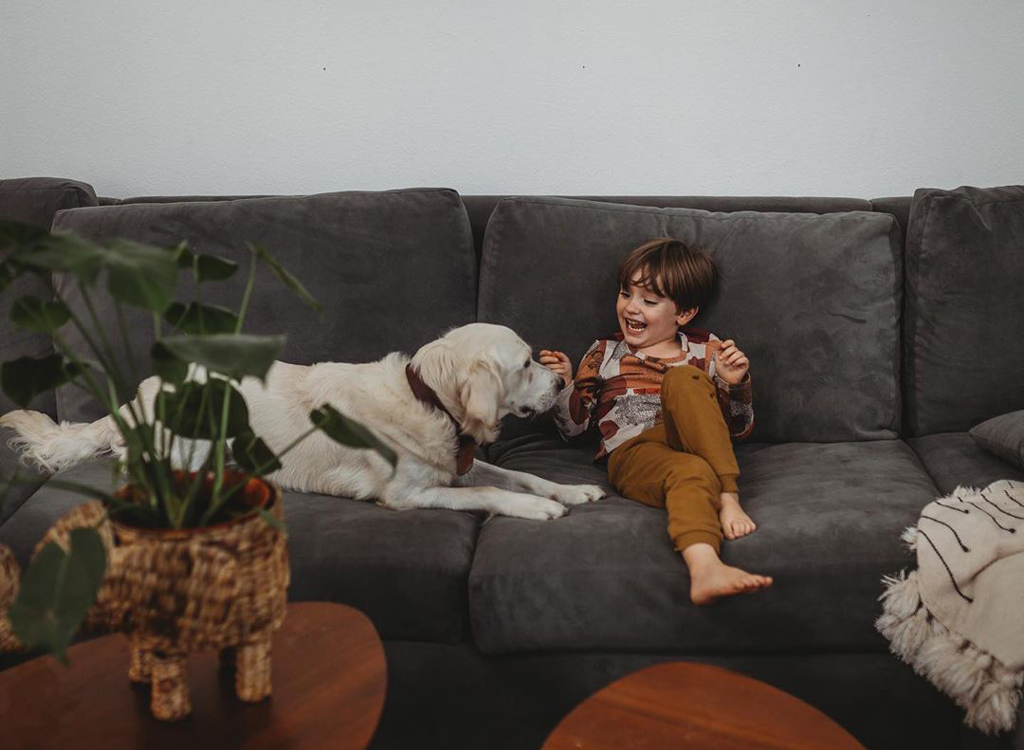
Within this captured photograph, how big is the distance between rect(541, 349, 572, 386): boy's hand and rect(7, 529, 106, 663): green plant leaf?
1.55 m

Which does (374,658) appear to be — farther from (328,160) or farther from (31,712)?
(328,160)

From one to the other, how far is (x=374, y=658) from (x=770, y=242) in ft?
5.44

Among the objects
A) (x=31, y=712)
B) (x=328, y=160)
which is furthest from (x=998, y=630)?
(x=328, y=160)

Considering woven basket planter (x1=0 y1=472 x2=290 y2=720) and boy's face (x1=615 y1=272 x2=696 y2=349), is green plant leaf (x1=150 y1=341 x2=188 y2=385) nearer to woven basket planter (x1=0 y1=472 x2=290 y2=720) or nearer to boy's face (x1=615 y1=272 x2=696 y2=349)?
woven basket planter (x1=0 y1=472 x2=290 y2=720)

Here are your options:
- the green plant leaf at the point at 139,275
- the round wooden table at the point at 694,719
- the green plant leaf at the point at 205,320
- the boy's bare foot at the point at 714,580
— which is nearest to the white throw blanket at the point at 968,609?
the boy's bare foot at the point at 714,580

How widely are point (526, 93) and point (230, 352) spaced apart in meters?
2.29

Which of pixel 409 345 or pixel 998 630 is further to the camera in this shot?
pixel 409 345

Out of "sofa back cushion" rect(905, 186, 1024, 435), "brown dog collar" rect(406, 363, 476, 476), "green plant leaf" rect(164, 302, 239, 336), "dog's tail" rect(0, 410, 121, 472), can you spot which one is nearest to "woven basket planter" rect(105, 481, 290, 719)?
"green plant leaf" rect(164, 302, 239, 336)

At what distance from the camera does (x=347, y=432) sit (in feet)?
3.38

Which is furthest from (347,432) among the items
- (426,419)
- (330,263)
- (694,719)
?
(330,263)

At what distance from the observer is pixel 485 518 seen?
2.05 meters

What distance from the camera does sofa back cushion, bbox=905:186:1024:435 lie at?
92.0 inches

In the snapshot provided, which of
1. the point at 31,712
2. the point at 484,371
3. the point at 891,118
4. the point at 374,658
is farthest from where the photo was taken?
the point at 891,118

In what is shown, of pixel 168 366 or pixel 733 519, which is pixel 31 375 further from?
pixel 733 519
